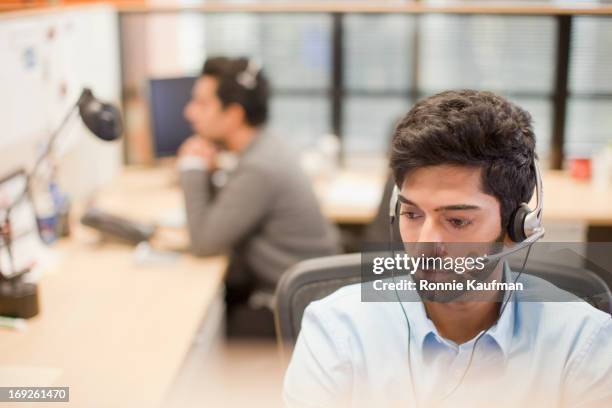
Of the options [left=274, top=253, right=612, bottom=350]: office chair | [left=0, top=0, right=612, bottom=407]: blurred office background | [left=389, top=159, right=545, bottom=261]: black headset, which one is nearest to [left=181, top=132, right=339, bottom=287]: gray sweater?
[left=0, top=0, right=612, bottom=407]: blurred office background

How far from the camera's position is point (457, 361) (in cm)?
82

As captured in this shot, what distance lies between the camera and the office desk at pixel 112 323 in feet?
4.33

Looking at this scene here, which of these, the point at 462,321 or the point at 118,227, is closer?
the point at 462,321

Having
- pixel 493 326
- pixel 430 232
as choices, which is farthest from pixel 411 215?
pixel 493 326

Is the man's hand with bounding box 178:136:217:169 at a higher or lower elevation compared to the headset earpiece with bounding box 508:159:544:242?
lower

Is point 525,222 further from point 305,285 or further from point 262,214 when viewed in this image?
point 262,214

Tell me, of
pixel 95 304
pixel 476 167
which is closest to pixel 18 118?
pixel 95 304

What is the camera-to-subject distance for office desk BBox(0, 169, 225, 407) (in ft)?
4.33

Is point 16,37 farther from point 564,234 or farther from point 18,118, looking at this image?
point 564,234

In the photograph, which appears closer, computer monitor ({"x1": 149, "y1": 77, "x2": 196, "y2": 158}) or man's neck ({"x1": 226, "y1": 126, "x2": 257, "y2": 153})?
man's neck ({"x1": 226, "y1": 126, "x2": 257, "y2": 153})

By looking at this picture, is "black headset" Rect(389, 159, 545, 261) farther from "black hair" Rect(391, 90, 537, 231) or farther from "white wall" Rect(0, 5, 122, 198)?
"white wall" Rect(0, 5, 122, 198)

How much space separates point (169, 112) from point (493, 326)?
2236 millimetres

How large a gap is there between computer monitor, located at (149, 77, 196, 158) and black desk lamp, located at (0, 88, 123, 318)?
122 centimetres

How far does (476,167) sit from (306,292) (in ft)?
1.61
